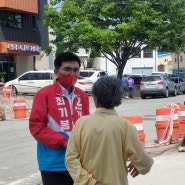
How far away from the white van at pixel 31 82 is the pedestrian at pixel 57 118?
91.1 ft

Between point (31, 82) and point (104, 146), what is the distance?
29.7m

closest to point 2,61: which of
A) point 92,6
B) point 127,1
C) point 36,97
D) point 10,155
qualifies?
point 92,6

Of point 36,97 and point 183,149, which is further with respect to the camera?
point 183,149

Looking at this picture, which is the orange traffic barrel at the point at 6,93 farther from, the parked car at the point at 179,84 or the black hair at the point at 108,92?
the black hair at the point at 108,92

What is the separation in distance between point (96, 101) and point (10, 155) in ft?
22.6

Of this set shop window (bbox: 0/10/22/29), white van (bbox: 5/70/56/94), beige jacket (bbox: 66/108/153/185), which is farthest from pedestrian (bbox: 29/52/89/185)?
shop window (bbox: 0/10/22/29)

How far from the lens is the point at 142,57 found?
75.2 m

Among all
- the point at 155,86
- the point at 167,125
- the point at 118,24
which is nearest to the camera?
the point at 167,125

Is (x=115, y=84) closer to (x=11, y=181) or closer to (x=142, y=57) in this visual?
(x=11, y=181)

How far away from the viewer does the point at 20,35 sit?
134 feet

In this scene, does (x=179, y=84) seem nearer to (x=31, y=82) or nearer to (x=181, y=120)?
(x=31, y=82)

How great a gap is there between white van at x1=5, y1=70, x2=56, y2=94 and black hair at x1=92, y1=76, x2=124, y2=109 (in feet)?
93.3

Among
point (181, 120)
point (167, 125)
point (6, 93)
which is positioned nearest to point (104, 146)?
point (167, 125)

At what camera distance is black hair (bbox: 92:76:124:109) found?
3.43 meters
